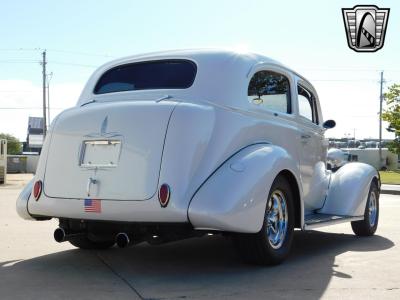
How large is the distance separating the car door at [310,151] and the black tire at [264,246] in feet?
3.67

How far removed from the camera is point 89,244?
6.12 metres

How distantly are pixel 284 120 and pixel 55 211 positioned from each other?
2.58 meters

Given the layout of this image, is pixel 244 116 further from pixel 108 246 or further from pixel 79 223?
pixel 108 246

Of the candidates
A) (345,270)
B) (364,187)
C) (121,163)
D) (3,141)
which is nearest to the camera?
(121,163)

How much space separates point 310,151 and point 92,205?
296 centimetres

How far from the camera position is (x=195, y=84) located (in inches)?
213

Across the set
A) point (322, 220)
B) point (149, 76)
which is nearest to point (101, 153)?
point (149, 76)

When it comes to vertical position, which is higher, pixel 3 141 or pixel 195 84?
pixel 195 84

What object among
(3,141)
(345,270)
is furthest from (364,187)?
(3,141)

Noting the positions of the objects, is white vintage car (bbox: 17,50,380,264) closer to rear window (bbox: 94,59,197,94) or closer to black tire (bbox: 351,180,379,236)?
rear window (bbox: 94,59,197,94)

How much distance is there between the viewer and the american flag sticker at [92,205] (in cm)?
480

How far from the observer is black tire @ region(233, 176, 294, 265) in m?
4.97

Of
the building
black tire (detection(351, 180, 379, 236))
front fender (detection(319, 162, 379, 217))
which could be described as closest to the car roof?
front fender (detection(319, 162, 379, 217))

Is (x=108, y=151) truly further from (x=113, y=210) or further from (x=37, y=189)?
(x=37, y=189)
